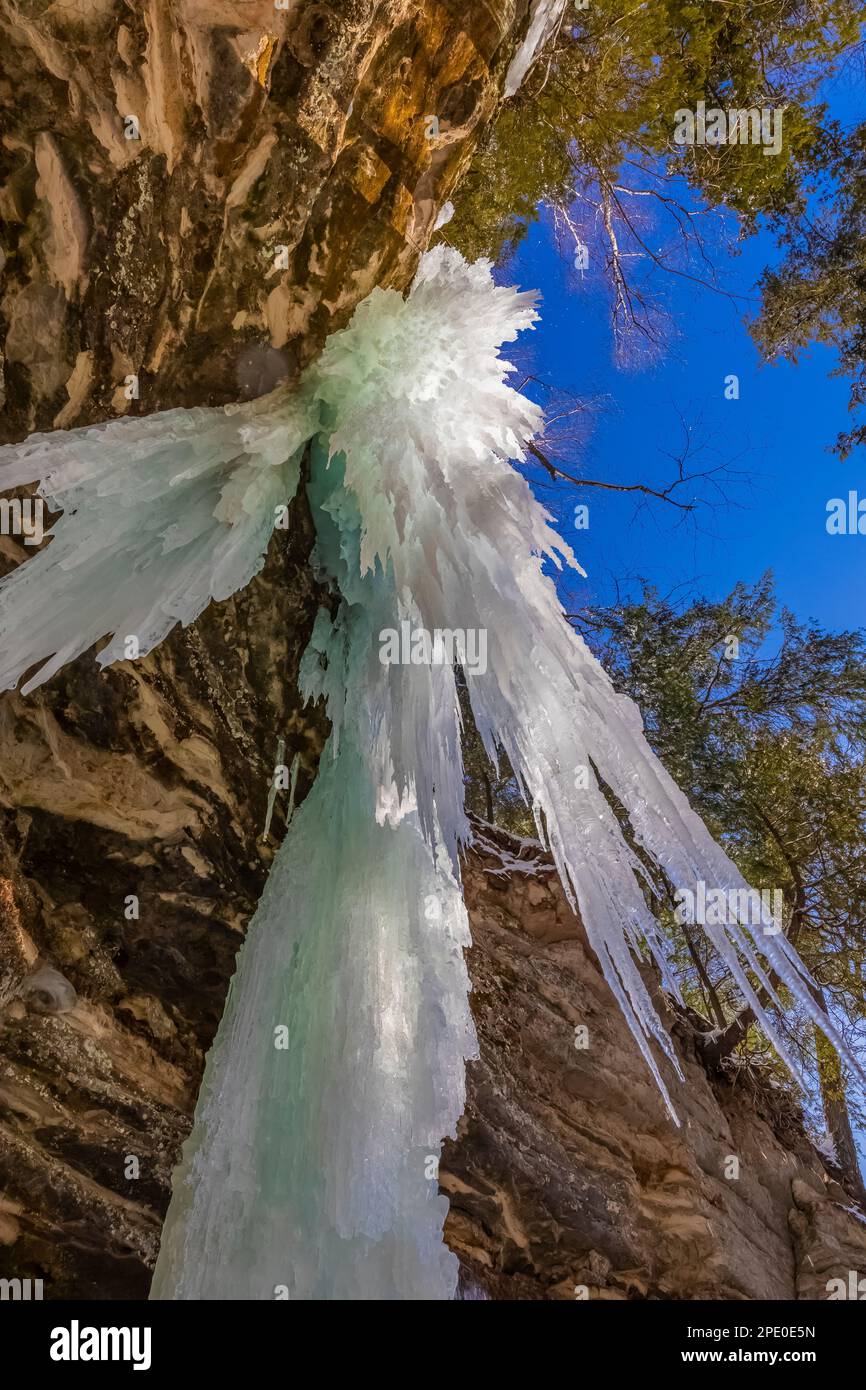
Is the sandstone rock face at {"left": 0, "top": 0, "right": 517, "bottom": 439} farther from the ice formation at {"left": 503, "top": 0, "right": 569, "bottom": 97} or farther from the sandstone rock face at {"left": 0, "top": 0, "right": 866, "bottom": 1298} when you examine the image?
the ice formation at {"left": 503, "top": 0, "right": 569, "bottom": 97}

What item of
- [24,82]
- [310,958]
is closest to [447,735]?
[310,958]

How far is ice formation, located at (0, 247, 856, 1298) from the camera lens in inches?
124

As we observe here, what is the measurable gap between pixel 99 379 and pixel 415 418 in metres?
1.29

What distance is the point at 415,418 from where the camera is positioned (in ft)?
12.0
